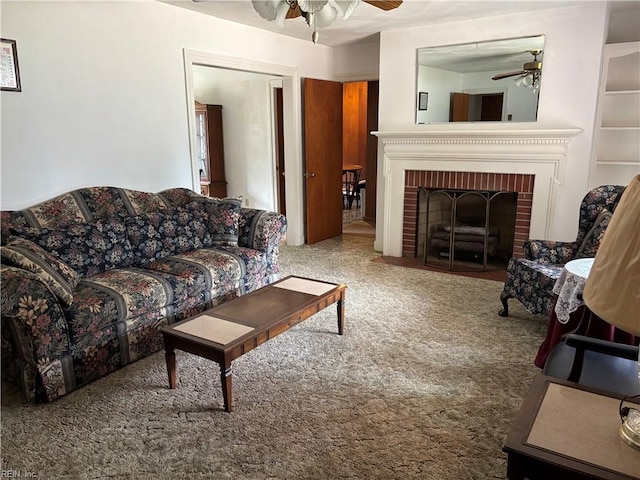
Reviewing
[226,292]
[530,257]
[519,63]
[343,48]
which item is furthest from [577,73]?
[226,292]

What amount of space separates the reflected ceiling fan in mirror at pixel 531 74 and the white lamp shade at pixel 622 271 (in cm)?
376

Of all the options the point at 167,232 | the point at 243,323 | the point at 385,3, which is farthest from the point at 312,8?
the point at 167,232

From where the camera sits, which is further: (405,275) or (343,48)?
(343,48)

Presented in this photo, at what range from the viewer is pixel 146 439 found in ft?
6.93

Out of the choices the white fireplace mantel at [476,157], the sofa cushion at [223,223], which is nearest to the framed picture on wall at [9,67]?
the sofa cushion at [223,223]

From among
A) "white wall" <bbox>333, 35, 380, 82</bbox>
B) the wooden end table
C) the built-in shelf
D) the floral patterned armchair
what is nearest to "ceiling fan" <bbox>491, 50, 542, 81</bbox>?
the built-in shelf

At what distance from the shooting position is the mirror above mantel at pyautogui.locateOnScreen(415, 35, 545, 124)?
426 cm

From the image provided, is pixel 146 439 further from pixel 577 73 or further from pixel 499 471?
pixel 577 73

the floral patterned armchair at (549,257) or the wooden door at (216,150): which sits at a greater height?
the wooden door at (216,150)

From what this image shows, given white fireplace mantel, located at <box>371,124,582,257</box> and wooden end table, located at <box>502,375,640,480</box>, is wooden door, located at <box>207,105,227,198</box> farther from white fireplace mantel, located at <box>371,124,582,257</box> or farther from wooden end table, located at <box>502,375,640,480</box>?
wooden end table, located at <box>502,375,640,480</box>

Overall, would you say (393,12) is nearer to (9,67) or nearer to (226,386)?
(9,67)

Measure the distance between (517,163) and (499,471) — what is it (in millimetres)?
3215

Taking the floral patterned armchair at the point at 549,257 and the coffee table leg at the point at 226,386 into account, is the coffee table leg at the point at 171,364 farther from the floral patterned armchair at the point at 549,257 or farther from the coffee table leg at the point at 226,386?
the floral patterned armchair at the point at 549,257

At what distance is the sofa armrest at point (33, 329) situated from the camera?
7.30 feet
